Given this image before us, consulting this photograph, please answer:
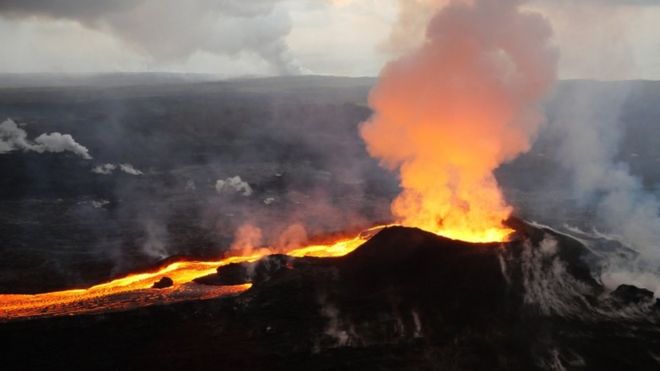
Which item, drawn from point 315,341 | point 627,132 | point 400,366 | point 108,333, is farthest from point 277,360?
point 627,132

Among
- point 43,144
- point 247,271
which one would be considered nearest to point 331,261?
point 247,271

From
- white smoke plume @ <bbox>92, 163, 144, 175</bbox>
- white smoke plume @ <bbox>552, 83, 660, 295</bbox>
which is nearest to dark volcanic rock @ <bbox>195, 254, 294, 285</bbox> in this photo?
white smoke plume @ <bbox>552, 83, 660, 295</bbox>

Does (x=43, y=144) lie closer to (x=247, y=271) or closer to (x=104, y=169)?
(x=104, y=169)

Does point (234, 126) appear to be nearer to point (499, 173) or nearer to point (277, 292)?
point (499, 173)

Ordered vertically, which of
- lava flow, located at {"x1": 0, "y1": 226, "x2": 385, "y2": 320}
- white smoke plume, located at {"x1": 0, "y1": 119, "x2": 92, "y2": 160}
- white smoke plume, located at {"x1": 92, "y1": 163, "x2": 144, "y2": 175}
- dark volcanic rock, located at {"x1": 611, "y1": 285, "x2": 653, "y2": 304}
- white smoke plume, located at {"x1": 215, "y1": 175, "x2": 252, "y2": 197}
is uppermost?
white smoke plume, located at {"x1": 0, "y1": 119, "x2": 92, "y2": 160}

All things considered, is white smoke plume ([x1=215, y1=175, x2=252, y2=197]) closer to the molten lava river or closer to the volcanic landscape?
the volcanic landscape

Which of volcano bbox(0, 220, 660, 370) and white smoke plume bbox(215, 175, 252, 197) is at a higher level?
white smoke plume bbox(215, 175, 252, 197)

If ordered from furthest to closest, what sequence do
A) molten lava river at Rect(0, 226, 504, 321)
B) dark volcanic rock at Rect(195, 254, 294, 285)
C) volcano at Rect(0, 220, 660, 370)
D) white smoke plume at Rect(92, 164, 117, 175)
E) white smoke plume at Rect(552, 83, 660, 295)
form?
white smoke plume at Rect(92, 164, 117, 175), white smoke plume at Rect(552, 83, 660, 295), dark volcanic rock at Rect(195, 254, 294, 285), molten lava river at Rect(0, 226, 504, 321), volcano at Rect(0, 220, 660, 370)
